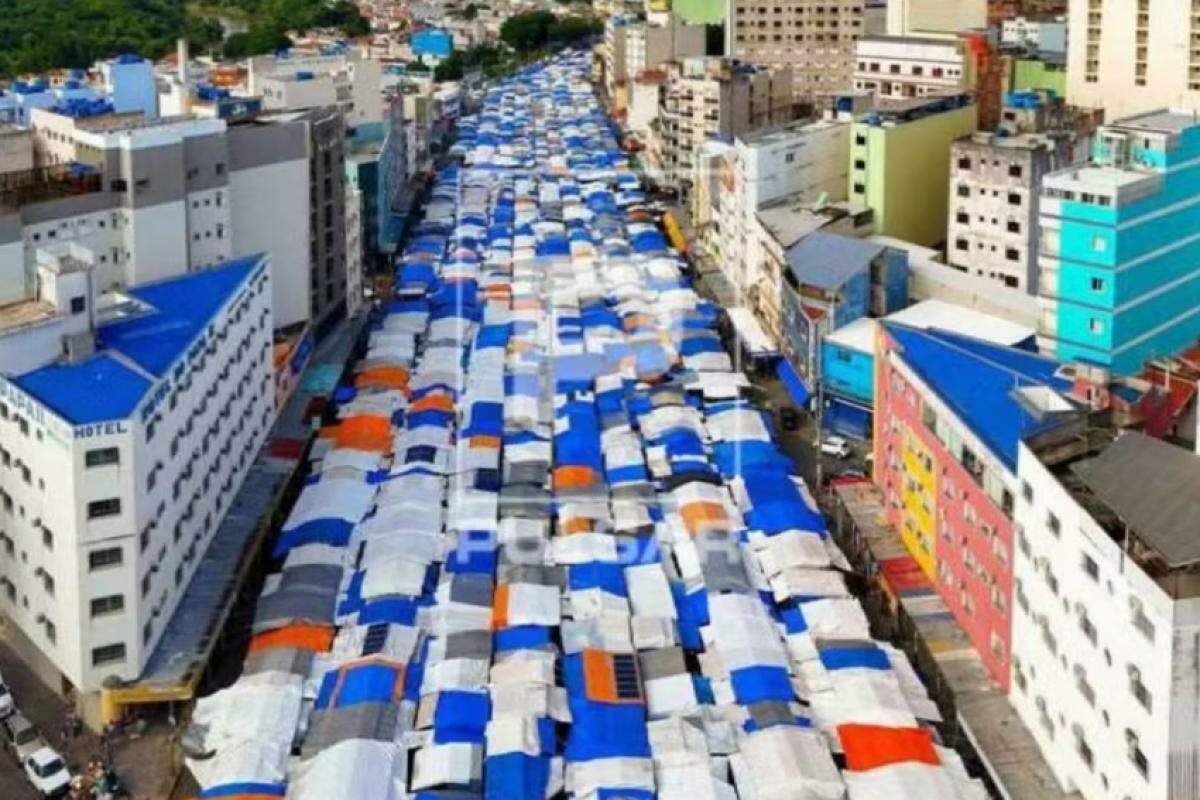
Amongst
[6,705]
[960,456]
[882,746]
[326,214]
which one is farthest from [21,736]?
[326,214]

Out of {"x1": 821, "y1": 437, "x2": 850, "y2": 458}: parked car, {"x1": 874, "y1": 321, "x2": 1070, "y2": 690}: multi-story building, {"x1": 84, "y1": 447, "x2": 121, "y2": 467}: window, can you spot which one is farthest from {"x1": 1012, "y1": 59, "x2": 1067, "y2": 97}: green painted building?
{"x1": 84, "y1": 447, "x2": 121, "y2": 467}: window

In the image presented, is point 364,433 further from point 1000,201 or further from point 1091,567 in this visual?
point 1000,201

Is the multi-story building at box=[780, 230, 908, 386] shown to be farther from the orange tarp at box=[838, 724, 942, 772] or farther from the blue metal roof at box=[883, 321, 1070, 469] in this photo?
the orange tarp at box=[838, 724, 942, 772]

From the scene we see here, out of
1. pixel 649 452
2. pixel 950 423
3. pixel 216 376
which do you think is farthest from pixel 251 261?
pixel 950 423

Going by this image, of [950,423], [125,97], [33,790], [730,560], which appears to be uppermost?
[125,97]

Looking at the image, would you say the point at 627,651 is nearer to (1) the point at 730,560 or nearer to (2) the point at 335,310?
(1) the point at 730,560

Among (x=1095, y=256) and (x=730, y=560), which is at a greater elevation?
(x=1095, y=256)
